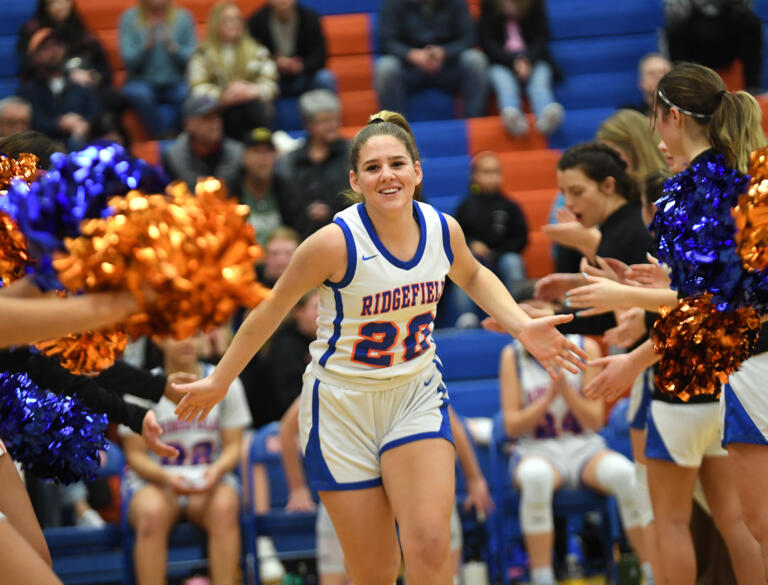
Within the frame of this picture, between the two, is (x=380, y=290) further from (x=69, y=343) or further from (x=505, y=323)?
(x=69, y=343)

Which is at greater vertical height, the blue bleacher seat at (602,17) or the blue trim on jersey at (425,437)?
the blue bleacher seat at (602,17)

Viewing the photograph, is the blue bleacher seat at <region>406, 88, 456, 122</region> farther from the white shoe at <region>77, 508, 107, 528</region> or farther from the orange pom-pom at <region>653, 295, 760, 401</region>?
the orange pom-pom at <region>653, 295, 760, 401</region>

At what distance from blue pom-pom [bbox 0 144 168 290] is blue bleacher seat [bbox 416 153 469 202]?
5.70m

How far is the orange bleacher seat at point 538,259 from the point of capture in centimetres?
805

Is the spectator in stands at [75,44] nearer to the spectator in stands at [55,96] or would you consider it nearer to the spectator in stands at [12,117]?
the spectator in stands at [55,96]

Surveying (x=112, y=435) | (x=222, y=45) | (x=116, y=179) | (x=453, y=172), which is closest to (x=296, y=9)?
(x=222, y=45)

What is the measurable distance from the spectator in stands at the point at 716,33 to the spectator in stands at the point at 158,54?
12.6 feet

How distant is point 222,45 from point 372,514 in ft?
18.3

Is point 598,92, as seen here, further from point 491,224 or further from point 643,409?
point 643,409

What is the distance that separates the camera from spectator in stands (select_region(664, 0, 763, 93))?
28.4ft

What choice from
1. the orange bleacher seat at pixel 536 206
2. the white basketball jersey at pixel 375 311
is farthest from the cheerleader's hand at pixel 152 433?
the orange bleacher seat at pixel 536 206

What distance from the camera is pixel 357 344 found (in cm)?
381

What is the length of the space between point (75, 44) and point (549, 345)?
19.9ft

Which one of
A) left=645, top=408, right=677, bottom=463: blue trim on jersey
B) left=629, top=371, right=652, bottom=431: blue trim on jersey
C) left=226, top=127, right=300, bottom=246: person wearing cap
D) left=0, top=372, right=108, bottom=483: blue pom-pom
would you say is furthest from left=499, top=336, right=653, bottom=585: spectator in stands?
left=0, top=372, right=108, bottom=483: blue pom-pom
